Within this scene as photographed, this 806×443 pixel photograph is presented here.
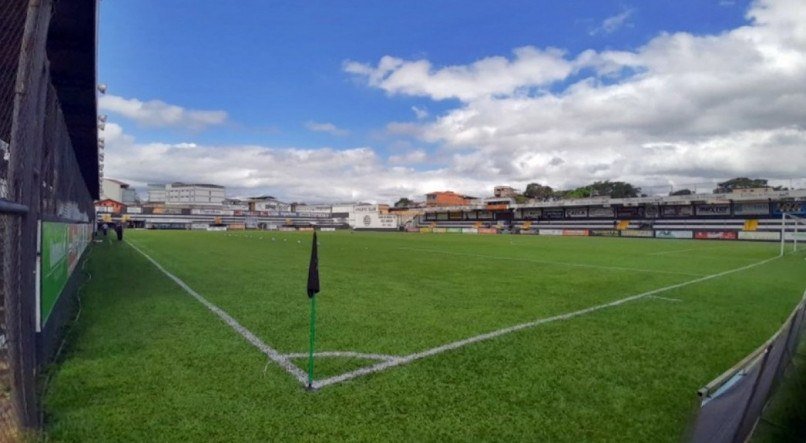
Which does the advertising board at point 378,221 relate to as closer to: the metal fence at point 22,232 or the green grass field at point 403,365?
the green grass field at point 403,365

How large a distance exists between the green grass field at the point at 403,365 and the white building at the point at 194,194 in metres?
158

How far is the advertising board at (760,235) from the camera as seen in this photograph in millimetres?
42322

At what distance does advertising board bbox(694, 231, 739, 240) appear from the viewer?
46250 millimetres

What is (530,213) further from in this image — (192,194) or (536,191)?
(192,194)

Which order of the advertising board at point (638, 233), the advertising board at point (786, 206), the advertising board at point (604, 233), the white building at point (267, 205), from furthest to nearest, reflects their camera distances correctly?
the white building at point (267, 205) → the advertising board at point (604, 233) → the advertising board at point (638, 233) → the advertising board at point (786, 206)

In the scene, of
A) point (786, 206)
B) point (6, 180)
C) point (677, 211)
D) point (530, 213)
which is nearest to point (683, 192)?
point (677, 211)

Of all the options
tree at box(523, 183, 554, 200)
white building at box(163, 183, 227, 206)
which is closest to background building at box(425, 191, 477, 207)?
tree at box(523, 183, 554, 200)

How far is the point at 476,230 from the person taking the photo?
74562 mm

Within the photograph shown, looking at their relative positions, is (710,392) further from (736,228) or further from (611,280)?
(736,228)

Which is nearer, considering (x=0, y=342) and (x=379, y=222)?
(x=0, y=342)

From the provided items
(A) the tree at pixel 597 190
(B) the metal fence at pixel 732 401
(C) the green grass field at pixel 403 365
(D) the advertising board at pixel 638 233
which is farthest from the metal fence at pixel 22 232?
(A) the tree at pixel 597 190

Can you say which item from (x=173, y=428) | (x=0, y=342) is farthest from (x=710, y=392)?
(x=0, y=342)

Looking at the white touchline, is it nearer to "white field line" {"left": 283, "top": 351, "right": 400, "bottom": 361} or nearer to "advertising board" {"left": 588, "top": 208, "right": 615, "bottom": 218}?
"white field line" {"left": 283, "top": 351, "right": 400, "bottom": 361}

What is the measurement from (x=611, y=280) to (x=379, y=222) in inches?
3595
